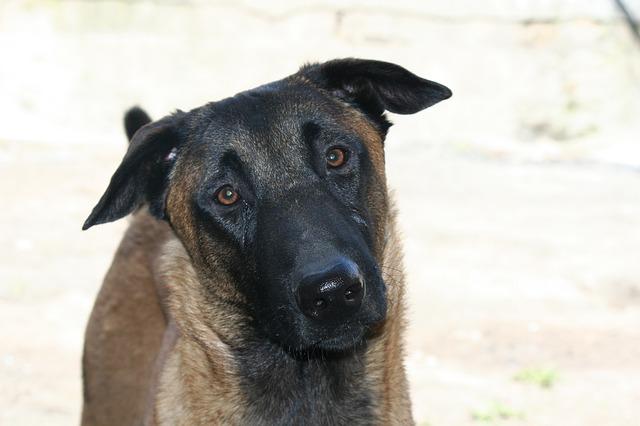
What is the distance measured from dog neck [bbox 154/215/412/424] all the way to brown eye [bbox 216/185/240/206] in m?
0.40

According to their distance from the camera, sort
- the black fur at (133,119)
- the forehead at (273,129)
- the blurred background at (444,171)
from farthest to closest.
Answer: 1. the blurred background at (444,171)
2. the black fur at (133,119)
3. the forehead at (273,129)

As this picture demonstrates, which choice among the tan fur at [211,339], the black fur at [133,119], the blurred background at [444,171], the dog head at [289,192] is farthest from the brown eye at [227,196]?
the blurred background at [444,171]

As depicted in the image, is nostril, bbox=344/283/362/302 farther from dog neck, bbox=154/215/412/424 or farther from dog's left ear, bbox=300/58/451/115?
dog's left ear, bbox=300/58/451/115

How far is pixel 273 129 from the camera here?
3947 millimetres

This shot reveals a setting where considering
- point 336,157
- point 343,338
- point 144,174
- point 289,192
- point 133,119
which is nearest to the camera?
point 343,338

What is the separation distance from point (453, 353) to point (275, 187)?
12.7ft

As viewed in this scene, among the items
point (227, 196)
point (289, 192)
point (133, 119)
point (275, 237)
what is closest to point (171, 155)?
point (227, 196)

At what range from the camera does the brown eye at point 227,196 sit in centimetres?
391

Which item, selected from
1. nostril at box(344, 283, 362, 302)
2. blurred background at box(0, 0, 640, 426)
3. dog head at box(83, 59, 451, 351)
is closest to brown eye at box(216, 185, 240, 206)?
dog head at box(83, 59, 451, 351)

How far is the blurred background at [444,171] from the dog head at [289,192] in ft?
8.66

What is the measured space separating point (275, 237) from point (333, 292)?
0.37 m

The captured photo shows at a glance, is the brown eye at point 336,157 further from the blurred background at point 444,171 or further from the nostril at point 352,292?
the blurred background at point 444,171

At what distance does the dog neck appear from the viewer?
400 centimetres

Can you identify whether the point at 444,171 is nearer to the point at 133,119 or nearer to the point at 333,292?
the point at 133,119
